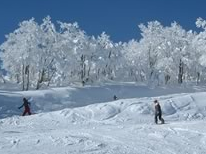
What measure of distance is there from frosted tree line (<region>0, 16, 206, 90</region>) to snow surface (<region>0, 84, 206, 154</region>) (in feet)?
62.8

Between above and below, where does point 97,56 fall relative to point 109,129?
above

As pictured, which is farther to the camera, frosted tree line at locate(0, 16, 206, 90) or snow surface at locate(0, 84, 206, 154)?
frosted tree line at locate(0, 16, 206, 90)

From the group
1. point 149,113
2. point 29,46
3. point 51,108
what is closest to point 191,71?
point 29,46

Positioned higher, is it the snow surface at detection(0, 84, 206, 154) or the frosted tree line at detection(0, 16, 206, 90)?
the frosted tree line at detection(0, 16, 206, 90)

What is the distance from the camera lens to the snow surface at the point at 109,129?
23016mm

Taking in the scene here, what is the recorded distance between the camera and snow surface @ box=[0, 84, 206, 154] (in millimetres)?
23016

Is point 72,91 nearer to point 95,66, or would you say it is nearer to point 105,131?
point 95,66

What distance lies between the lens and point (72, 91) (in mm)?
62094

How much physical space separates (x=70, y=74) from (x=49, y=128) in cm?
4887

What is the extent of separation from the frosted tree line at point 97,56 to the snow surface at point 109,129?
1914cm

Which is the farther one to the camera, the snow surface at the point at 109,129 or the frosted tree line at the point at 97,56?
the frosted tree line at the point at 97,56

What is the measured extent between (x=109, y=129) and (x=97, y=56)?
56.4 m

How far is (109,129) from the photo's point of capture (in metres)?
28.2

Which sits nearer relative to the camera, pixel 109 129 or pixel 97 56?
pixel 109 129
